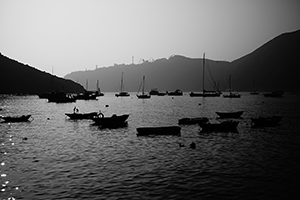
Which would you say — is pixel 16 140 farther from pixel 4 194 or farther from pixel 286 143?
pixel 286 143

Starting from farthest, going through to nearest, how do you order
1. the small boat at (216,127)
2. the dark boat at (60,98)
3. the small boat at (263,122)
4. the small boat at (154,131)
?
the dark boat at (60,98), the small boat at (263,122), the small boat at (216,127), the small boat at (154,131)

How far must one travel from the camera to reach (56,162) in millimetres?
25922

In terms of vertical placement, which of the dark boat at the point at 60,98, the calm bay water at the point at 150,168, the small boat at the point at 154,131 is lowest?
the calm bay water at the point at 150,168

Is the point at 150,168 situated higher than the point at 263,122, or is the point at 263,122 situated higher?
the point at 263,122

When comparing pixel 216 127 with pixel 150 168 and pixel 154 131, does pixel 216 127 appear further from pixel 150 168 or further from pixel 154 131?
pixel 150 168

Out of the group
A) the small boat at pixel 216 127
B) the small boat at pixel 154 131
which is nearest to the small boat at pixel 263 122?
the small boat at pixel 216 127

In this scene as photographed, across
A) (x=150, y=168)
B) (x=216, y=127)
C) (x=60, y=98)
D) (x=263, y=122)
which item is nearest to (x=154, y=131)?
(x=216, y=127)

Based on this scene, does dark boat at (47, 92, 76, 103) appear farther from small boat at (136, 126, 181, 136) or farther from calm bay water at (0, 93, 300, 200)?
small boat at (136, 126, 181, 136)

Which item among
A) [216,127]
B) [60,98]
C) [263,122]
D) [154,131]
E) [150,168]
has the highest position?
[60,98]

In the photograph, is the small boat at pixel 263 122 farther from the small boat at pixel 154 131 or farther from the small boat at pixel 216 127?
the small boat at pixel 154 131

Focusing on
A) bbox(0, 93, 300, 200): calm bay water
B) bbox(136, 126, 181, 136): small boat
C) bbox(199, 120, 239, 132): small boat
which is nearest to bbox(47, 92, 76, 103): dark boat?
bbox(0, 93, 300, 200): calm bay water

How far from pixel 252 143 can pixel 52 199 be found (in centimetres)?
2823

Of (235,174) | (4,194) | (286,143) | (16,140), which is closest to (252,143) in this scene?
(286,143)

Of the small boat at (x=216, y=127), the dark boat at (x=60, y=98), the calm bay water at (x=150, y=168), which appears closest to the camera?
the calm bay water at (x=150, y=168)
